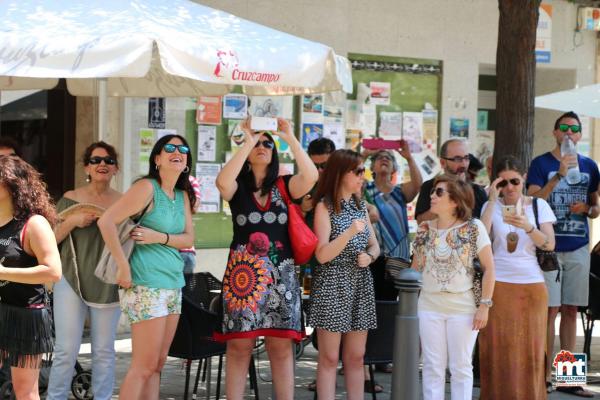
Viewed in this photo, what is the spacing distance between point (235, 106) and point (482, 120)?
158 inches

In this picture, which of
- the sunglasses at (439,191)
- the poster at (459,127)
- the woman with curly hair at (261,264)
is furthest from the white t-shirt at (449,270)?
the poster at (459,127)

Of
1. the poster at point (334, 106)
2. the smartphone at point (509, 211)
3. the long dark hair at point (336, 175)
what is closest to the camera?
the long dark hair at point (336, 175)

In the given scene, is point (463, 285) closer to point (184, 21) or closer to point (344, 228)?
point (344, 228)

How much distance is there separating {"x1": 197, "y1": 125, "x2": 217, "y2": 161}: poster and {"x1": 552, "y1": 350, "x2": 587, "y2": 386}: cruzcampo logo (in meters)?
4.40

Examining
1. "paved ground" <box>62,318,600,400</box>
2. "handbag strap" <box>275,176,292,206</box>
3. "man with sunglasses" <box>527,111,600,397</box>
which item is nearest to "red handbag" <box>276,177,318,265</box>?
"handbag strap" <box>275,176,292,206</box>

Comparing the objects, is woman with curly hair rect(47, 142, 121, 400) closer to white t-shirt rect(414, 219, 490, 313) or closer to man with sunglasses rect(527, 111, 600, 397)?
white t-shirt rect(414, 219, 490, 313)

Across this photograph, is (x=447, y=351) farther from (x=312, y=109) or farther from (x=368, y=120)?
(x=368, y=120)

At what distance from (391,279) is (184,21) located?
237 cm

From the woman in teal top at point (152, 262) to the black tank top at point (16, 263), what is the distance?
2.69 ft

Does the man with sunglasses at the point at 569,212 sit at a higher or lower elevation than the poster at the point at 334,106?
lower

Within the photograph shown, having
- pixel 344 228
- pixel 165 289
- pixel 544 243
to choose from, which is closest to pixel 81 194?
pixel 165 289

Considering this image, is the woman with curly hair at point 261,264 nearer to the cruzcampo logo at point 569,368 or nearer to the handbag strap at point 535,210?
the handbag strap at point 535,210

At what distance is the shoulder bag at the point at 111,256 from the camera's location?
22.1ft

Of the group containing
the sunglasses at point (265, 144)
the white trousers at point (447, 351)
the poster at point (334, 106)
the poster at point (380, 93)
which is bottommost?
the white trousers at point (447, 351)
